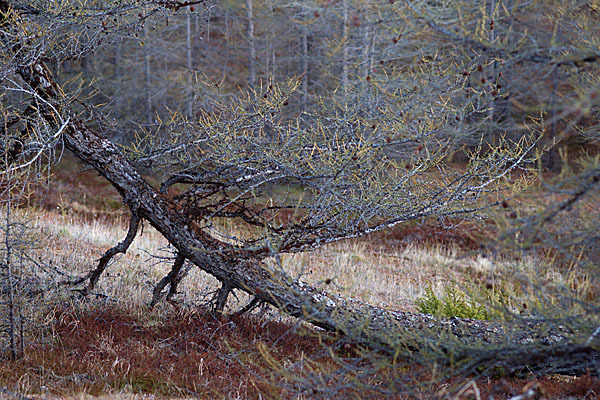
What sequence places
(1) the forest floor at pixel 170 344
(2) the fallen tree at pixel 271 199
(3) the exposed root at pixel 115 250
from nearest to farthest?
1. (1) the forest floor at pixel 170 344
2. (2) the fallen tree at pixel 271 199
3. (3) the exposed root at pixel 115 250

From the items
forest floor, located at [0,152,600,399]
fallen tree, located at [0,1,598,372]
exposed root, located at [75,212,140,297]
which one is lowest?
forest floor, located at [0,152,600,399]

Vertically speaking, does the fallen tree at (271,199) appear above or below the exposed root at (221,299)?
above

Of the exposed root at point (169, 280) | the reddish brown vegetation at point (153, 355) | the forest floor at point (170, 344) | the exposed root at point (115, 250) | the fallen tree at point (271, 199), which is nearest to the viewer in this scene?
the forest floor at point (170, 344)

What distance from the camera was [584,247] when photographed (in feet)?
9.97

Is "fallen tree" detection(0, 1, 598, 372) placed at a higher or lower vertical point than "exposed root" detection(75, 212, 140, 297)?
higher

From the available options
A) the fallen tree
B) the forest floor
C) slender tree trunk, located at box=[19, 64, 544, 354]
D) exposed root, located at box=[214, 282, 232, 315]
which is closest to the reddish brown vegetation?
the forest floor

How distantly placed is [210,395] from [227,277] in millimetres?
1354

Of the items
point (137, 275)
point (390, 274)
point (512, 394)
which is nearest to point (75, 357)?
point (137, 275)

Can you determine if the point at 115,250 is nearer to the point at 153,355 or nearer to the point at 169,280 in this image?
the point at 169,280

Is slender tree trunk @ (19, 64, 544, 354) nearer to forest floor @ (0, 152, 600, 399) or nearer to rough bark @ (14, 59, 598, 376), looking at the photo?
rough bark @ (14, 59, 598, 376)

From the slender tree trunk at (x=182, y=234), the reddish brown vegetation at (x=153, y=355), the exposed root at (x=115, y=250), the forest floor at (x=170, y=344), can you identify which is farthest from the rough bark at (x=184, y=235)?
the reddish brown vegetation at (x=153, y=355)

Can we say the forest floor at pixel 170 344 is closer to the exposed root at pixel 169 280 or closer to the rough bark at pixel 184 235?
the exposed root at pixel 169 280

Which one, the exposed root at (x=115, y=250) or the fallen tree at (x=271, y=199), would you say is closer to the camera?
the fallen tree at (x=271, y=199)

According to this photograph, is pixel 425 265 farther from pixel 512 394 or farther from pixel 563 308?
pixel 563 308
